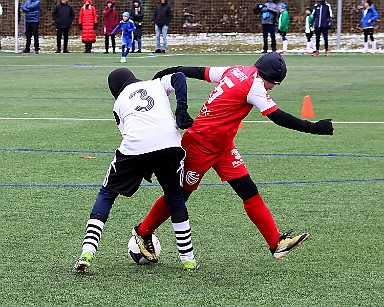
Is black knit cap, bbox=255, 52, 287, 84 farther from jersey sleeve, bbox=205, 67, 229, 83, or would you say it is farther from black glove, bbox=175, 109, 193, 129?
black glove, bbox=175, 109, 193, 129

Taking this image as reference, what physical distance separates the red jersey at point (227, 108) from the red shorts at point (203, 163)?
0.04 metres

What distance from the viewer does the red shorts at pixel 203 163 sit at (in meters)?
6.43

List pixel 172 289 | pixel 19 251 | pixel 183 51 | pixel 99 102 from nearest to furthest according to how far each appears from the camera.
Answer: pixel 172 289 → pixel 19 251 → pixel 99 102 → pixel 183 51

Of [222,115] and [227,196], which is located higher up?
[222,115]

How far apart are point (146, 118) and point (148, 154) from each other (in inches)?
9.3

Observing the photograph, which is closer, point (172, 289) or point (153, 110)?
Result: point (172, 289)

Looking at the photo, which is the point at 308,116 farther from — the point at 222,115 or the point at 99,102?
the point at 222,115

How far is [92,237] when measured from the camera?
20.1ft

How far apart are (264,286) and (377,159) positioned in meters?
5.43

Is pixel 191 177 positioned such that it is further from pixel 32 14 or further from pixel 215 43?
pixel 215 43

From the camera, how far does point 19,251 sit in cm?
669

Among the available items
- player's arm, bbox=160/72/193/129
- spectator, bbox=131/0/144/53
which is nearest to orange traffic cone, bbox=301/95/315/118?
player's arm, bbox=160/72/193/129

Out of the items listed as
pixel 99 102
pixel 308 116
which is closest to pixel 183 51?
pixel 99 102

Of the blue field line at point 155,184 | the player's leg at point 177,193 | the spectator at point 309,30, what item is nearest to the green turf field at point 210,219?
the blue field line at point 155,184
